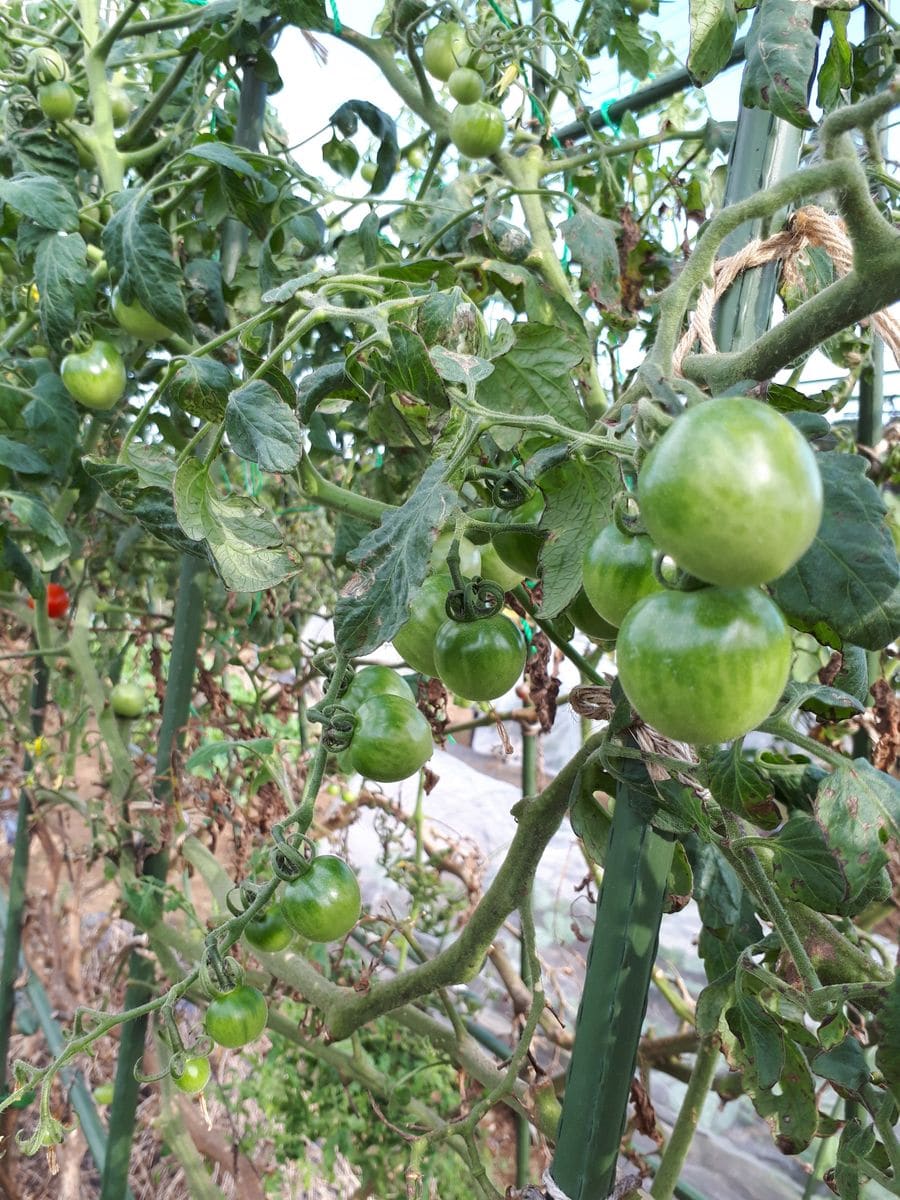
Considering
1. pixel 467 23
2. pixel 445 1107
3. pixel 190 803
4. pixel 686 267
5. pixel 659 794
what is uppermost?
pixel 467 23

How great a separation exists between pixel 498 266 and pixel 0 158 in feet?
2.48

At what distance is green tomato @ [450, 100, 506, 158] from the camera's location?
1.02 m

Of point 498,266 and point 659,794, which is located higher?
point 498,266

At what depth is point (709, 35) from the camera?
629mm

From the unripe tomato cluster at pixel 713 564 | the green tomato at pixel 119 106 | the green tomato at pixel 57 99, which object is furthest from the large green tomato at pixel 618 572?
the green tomato at pixel 119 106

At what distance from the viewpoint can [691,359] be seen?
41cm

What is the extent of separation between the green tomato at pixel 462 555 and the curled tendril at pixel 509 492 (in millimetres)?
97

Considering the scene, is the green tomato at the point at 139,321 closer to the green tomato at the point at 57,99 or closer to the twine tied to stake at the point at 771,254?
the green tomato at the point at 57,99

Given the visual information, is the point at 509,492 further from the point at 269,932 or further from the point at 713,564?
the point at 269,932

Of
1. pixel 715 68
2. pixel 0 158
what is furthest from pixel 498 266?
pixel 0 158

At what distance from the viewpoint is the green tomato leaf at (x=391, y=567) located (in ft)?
1.30

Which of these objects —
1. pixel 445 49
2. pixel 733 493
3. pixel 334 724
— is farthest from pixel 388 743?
pixel 445 49

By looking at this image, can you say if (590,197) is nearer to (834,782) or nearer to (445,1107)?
(834,782)

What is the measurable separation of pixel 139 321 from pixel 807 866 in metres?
0.90
